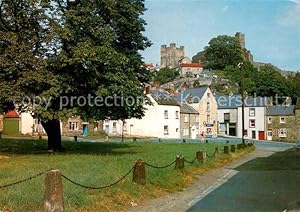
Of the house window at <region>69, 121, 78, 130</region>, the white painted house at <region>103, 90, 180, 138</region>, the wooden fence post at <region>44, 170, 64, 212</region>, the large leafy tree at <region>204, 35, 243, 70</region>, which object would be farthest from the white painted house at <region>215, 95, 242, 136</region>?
the wooden fence post at <region>44, 170, 64, 212</region>

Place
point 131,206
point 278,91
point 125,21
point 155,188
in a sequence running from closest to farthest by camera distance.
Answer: point 131,206
point 155,188
point 125,21
point 278,91

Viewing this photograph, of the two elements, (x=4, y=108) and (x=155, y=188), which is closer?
(x=155, y=188)

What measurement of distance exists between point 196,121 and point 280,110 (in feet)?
53.6

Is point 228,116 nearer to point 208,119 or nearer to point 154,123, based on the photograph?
point 208,119

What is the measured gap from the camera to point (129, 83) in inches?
1031

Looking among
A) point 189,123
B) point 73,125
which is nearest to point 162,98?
point 189,123

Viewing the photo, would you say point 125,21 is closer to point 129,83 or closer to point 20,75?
point 129,83

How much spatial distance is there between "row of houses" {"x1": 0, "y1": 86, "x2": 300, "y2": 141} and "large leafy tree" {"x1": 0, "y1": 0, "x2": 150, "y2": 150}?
5198 cm

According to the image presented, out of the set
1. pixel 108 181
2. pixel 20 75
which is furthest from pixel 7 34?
pixel 108 181

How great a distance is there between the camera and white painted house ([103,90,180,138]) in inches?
3236

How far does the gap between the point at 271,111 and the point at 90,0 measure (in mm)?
71738

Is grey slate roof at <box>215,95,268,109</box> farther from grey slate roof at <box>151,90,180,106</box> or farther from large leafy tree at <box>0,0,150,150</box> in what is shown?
large leafy tree at <box>0,0,150,150</box>

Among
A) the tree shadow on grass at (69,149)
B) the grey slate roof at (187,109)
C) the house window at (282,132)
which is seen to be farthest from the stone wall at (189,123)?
the tree shadow on grass at (69,149)

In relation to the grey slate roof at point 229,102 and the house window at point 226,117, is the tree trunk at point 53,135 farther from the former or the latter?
the house window at point 226,117
